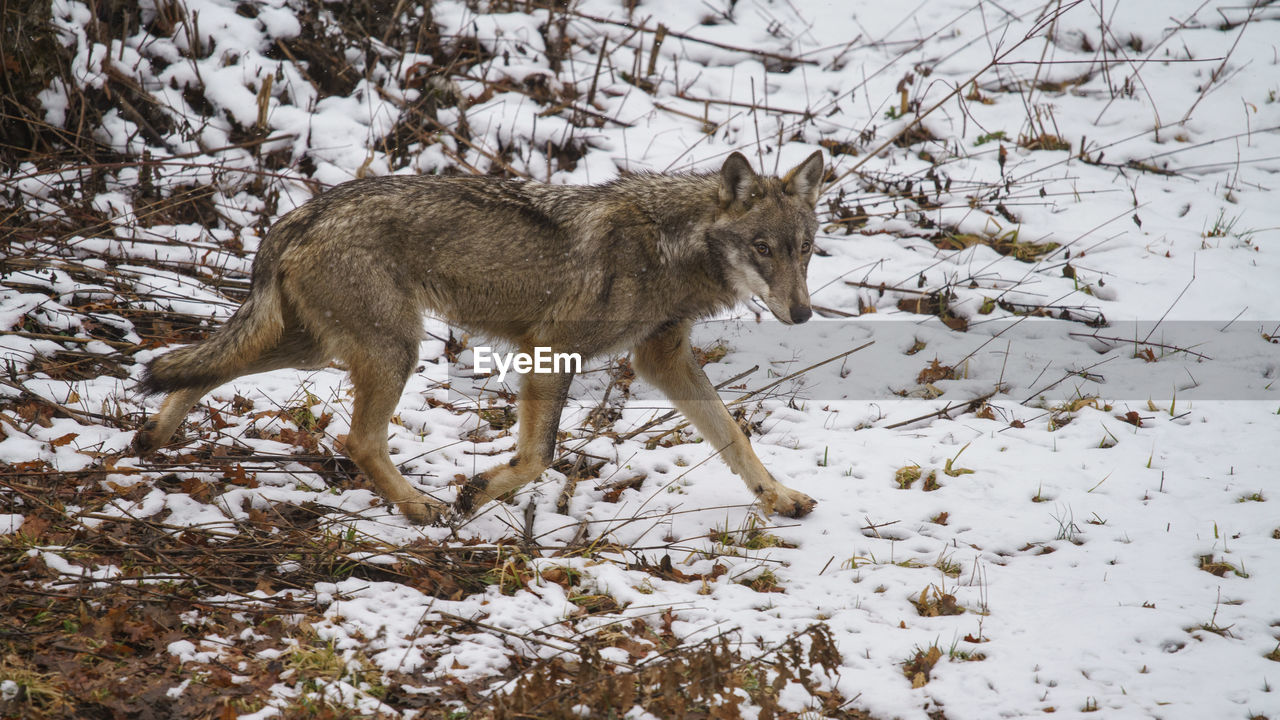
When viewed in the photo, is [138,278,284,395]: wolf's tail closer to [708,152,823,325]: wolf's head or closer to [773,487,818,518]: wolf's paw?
[708,152,823,325]: wolf's head

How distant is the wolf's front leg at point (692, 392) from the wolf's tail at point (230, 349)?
212 cm

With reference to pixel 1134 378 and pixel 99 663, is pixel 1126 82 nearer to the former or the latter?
pixel 1134 378

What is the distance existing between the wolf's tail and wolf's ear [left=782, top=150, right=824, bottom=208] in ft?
9.99

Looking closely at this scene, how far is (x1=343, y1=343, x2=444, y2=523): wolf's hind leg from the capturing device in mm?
4836

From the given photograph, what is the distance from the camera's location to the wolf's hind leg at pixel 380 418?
4836 mm

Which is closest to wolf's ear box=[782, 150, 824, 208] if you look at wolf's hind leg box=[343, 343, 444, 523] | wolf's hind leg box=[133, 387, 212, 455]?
wolf's hind leg box=[343, 343, 444, 523]

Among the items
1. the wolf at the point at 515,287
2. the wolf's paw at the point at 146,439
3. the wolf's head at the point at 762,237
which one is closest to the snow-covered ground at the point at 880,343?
the wolf's paw at the point at 146,439

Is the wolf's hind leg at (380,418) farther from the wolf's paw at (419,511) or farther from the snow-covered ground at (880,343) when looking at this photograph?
the snow-covered ground at (880,343)

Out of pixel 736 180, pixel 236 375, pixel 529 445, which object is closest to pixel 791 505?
pixel 529 445

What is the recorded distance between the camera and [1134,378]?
662cm

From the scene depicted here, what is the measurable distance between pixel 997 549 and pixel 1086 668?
1.06 metres

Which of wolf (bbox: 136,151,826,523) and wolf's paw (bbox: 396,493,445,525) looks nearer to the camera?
wolf (bbox: 136,151,826,523)

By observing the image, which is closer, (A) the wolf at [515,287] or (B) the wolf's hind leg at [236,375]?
(A) the wolf at [515,287]

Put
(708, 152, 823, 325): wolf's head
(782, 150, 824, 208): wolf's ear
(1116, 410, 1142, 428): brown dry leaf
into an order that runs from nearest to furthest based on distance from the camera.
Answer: (708, 152, 823, 325): wolf's head
(782, 150, 824, 208): wolf's ear
(1116, 410, 1142, 428): brown dry leaf
